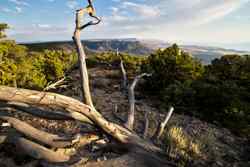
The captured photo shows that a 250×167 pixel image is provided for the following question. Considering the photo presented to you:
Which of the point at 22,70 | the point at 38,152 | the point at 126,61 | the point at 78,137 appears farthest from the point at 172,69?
the point at 22,70

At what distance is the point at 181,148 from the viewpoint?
201 inches

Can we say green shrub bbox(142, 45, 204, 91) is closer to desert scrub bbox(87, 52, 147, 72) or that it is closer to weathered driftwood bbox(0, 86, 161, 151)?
desert scrub bbox(87, 52, 147, 72)

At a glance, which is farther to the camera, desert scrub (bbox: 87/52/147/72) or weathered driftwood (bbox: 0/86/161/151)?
desert scrub (bbox: 87/52/147/72)

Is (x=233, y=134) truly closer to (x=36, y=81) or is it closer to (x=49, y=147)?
(x=49, y=147)

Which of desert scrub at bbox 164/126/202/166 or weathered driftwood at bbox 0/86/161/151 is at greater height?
weathered driftwood at bbox 0/86/161/151

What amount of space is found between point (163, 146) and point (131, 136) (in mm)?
1058

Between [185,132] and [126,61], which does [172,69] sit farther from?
[126,61]

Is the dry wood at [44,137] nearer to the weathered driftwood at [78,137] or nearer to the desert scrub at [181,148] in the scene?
the weathered driftwood at [78,137]

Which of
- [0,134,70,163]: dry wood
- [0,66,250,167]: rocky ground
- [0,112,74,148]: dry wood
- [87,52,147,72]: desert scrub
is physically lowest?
[0,66,250,167]: rocky ground

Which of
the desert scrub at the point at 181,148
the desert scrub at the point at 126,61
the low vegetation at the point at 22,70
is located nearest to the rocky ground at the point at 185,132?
the desert scrub at the point at 181,148

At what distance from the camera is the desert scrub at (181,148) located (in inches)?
179

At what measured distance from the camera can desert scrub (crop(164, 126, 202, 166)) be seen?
456 centimetres

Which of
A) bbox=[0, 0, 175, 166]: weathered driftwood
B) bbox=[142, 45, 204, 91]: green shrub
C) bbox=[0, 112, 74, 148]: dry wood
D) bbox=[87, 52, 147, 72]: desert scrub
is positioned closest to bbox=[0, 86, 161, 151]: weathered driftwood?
bbox=[0, 0, 175, 166]: weathered driftwood

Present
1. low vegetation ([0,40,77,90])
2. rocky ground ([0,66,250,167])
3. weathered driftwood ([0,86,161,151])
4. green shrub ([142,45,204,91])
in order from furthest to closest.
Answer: low vegetation ([0,40,77,90])
green shrub ([142,45,204,91])
rocky ground ([0,66,250,167])
weathered driftwood ([0,86,161,151])
